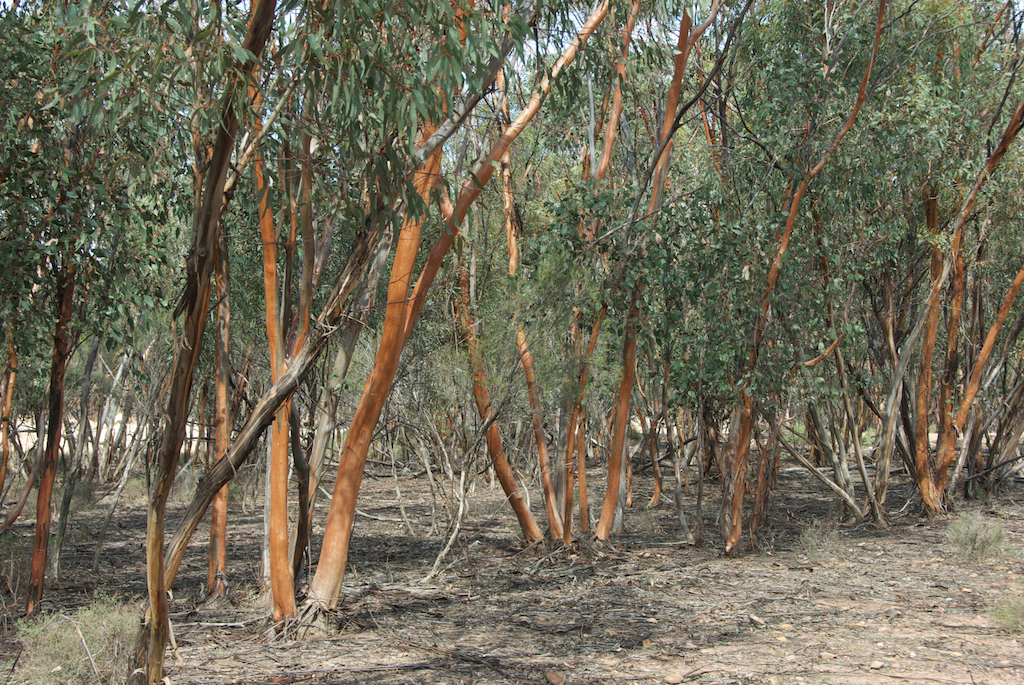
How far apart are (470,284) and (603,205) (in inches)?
62.1

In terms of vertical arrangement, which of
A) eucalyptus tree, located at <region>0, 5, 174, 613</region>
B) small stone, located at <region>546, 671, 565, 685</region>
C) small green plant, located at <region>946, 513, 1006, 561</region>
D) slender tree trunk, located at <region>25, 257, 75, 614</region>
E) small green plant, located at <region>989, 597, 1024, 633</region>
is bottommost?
small stone, located at <region>546, 671, 565, 685</region>

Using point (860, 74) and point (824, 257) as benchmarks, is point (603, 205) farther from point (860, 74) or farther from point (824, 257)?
point (860, 74)

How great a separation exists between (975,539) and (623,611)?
14.3ft

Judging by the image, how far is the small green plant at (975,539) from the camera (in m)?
8.61

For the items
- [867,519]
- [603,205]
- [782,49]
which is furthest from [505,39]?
[867,519]

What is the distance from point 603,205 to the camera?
8.64m

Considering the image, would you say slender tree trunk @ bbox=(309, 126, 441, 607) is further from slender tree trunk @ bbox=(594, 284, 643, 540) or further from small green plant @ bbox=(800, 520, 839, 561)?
small green plant @ bbox=(800, 520, 839, 561)

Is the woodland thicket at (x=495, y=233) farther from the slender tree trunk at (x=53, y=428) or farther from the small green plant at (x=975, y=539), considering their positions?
the small green plant at (x=975, y=539)

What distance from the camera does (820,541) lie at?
960 centimetres

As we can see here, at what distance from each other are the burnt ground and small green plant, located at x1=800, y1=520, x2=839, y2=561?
0.13 ft

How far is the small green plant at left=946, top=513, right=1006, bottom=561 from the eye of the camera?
8.61 meters

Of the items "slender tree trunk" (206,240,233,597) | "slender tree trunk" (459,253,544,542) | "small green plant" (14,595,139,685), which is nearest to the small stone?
"small green plant" (14,595,139,685)

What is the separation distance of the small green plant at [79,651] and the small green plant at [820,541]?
662 centimetres

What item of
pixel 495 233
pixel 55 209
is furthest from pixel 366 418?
pixel 495 233
